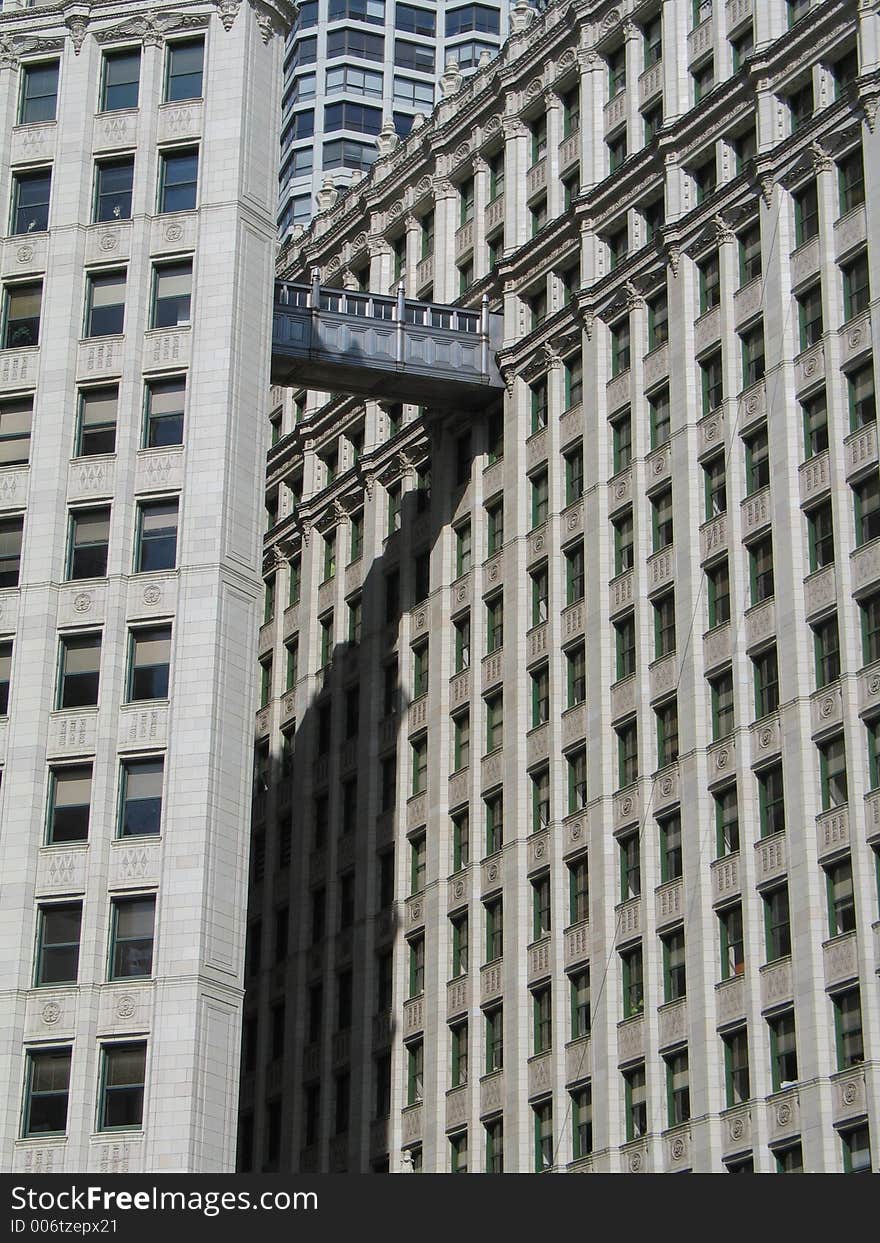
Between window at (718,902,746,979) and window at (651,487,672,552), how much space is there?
13.5 m

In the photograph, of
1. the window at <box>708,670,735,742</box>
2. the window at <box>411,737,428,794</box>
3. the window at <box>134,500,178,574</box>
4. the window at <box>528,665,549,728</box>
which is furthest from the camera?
the window at <box>411,737,428,794</box>

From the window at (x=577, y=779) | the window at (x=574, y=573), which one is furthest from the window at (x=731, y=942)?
the window at (x=574, y=573)

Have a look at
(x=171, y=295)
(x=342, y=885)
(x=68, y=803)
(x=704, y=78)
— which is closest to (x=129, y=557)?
(x=68, y=803)

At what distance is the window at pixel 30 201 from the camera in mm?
83938

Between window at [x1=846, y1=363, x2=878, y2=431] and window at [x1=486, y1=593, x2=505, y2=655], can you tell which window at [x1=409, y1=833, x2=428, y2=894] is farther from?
window at [x1=846, y1=363, x2=878, y2=431]

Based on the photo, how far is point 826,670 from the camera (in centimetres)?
7994

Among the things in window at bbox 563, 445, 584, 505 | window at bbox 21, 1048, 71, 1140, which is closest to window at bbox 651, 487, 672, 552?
window at bbox 563, 445, 584, 505

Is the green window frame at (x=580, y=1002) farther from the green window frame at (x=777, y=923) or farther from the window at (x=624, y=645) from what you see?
the window at (x=624, y=645)

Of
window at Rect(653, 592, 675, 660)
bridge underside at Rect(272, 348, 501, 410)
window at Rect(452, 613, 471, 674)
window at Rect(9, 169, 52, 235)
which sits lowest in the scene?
window at Rect(653, 592, 675, 660)

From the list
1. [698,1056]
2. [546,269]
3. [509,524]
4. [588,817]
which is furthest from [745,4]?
[698,1056]

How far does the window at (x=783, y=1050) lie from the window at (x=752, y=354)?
67.9 feet

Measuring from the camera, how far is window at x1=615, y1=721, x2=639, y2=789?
87.7 meters

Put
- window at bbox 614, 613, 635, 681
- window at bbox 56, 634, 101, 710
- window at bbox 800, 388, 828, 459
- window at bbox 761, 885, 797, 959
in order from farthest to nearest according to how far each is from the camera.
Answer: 1. window at bbox 614, 613, 635, 681
2. window at bbox 800, 388, 828, 459
3. window at bbox 761, 885, 797, 959
4. window at bbox 56, 634, 101, 710

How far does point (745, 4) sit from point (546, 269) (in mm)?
12957
